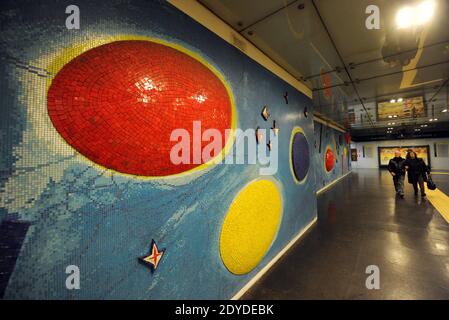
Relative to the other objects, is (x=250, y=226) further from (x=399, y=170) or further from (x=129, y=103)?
(x=399, y=170)

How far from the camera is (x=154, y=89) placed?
1078 millimetres

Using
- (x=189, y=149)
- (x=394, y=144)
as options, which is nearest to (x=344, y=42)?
(x=189, y=149)

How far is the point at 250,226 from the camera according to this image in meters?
1.83

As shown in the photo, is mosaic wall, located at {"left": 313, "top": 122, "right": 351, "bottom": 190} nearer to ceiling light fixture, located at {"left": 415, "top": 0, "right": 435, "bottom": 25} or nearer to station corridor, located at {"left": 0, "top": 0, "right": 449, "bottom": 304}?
station corridor, located at {"left": 0, "top": 0, "right": 449, "bottom": 304}

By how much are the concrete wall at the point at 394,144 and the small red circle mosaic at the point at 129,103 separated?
18.0 meters

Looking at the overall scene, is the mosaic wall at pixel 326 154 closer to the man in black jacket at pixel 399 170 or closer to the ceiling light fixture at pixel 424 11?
the man in black jacket at pixel 399 170

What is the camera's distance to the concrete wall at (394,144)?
40.5 ft

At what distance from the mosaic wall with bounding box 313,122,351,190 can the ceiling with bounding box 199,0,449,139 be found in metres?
2.94

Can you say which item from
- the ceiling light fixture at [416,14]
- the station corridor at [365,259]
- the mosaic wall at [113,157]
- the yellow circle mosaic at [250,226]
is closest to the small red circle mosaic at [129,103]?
the mosaic wall at [113,157]

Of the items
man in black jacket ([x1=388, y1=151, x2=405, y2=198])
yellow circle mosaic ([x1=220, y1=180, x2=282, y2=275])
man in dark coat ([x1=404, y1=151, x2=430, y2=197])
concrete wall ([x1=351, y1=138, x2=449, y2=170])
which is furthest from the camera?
concrete wall ([x1=351, y1=138, x2=449, y2=170])

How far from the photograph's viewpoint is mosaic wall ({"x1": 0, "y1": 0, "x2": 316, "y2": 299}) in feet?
2.32

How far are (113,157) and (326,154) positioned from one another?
24.6ft

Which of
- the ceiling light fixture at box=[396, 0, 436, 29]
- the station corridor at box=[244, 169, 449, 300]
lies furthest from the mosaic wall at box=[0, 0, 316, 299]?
the ceiling light fixture at box=[396, 0, 436, 29]

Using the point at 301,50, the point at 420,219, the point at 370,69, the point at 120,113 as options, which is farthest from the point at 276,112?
the point at 420,219
